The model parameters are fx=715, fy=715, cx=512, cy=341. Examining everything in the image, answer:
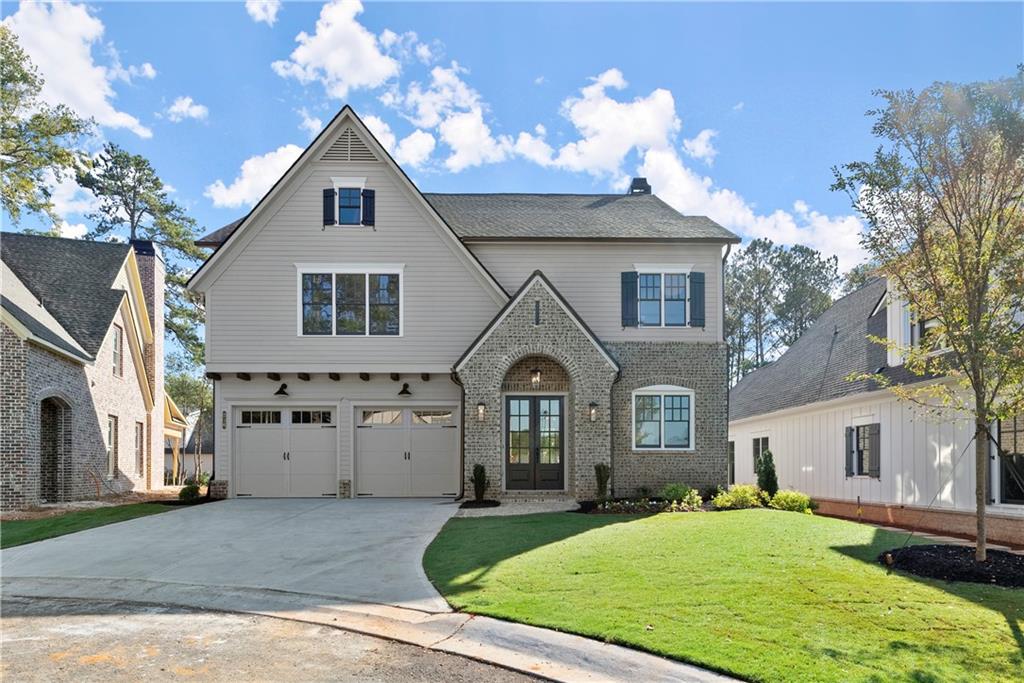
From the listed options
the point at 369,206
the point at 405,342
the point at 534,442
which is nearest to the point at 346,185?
the point at 369,206

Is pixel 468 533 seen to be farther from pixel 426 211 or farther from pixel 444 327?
pixel 426 211

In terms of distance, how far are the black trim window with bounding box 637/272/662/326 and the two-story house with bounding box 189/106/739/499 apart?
36mm

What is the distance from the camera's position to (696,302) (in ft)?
59.6

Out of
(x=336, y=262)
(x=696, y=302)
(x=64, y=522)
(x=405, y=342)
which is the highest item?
(x=336, y=262)

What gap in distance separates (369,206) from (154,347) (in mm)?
13264

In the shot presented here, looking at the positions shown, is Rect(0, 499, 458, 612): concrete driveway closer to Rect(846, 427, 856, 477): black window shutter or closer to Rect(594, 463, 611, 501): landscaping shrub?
Rect(594, 463, 611, 501): landscaping shrub

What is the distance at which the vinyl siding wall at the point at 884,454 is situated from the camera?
1368 centimetres

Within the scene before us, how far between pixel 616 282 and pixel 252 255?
9.17 m

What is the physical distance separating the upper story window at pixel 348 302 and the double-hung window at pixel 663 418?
248 inches

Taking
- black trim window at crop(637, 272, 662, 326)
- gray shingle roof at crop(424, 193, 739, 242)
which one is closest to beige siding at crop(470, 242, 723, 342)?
gray shingle roof at crop(424, 193, 739, 242)

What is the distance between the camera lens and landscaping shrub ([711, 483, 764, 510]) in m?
15.2

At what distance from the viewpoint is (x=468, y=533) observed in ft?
38.4

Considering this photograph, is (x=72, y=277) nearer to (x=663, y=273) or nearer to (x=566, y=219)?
(x=566, y=219)

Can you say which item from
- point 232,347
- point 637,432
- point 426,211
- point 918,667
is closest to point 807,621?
point 918,667
